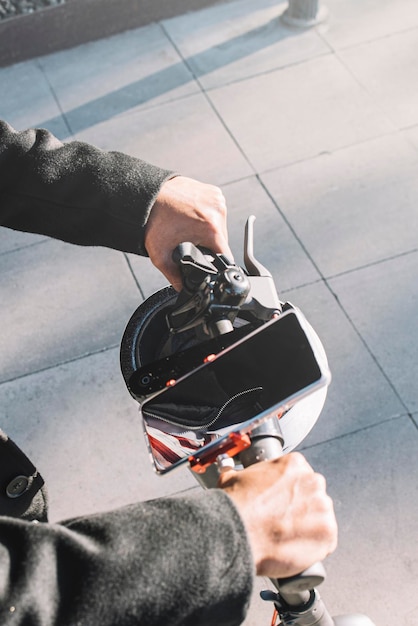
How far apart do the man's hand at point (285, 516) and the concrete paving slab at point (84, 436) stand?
5.74 feet

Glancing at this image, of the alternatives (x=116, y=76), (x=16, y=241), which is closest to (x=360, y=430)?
(x=16, y=241)

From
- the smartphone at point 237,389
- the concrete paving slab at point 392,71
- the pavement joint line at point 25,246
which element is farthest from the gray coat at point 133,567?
the concrete paving slab at point 392,71

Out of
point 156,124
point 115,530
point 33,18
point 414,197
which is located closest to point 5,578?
point 115,530

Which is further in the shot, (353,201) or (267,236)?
(353,201)

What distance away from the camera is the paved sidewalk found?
2.99 metres

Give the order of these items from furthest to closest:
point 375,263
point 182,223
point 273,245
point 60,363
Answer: point 273,245 → point 375,263 → point 60,363 → point 182,223

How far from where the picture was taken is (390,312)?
138 inches

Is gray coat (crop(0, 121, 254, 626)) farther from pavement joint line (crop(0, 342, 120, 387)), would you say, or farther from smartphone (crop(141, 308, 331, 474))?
pavement joint line (crop(0, 342, 120, 387))

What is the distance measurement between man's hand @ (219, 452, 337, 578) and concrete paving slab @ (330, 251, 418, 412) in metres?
2.04

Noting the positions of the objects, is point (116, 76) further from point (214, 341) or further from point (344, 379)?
point (214, 341)

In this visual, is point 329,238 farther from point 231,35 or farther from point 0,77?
point 0,77

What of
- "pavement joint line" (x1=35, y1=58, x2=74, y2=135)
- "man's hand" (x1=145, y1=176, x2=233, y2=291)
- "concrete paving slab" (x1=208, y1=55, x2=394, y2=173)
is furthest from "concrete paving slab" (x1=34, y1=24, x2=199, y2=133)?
"man's hand" (x1=145, y1=176, x2=233, y2=291)

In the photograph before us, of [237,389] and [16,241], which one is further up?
[237,389]

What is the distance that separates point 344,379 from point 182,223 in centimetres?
184
